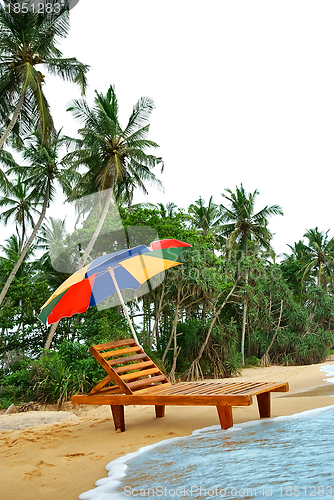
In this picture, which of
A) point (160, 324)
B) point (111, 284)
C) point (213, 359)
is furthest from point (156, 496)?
point (160, 324)

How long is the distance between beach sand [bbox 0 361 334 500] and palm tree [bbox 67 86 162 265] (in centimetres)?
936

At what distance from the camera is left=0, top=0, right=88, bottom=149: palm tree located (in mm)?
12430

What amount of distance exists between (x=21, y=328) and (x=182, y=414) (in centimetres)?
1191

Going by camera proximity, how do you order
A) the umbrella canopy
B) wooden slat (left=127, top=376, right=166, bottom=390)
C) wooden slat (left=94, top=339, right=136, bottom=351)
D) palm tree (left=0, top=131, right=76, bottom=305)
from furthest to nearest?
palm tree (left=0, top=131, right=76, bottom=305)
the umbrella canopy
wooden slat (left=94, top=339, right=136, bottom=351)
wooden slat (left=127, top=376, right=166, bottom=390)

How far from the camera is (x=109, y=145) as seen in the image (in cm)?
1521

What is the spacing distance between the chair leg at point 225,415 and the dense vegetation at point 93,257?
16.7ft

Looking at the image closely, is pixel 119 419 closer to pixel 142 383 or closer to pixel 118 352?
pixel 142 383

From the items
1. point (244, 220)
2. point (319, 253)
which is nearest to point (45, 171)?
point (244, 220)

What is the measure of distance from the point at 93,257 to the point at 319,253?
2268 centimetres

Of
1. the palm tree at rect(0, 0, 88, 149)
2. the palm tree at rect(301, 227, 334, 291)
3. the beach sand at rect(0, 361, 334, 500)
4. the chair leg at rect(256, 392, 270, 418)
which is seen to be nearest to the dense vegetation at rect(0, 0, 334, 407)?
the palm tree at rect(0, 0, 88, 149)

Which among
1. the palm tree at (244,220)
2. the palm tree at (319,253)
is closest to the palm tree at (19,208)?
the palm tree at (244,220)

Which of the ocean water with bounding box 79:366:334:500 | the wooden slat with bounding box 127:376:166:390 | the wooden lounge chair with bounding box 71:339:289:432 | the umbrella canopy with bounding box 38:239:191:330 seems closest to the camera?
the ocean water with bounding box 79:366:334:500

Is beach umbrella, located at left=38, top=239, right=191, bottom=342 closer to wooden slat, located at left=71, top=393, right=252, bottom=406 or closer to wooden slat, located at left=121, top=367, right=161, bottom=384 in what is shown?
wooden slat, located at left=121, top=367, right=161, bottom=384

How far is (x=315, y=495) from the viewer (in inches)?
84.4
